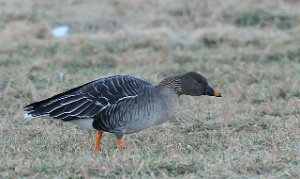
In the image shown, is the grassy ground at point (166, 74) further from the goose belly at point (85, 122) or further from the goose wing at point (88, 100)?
the goose wing at point (88, 100)

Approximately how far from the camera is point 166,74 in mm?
11836

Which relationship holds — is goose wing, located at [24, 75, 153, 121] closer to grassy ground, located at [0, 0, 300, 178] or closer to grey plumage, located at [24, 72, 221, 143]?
grey plumage, located at [24, 72, 221, 143]

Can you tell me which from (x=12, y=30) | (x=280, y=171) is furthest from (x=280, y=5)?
(x=280, y=171)

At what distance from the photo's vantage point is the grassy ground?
622 centimetres

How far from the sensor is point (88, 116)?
7.26m

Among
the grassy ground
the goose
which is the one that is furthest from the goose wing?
the grassy ground

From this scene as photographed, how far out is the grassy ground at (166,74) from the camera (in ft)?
20.4

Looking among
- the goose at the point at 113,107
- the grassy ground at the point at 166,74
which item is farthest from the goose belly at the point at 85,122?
the grassy ground at the point at 166,74

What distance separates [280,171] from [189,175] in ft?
2.46

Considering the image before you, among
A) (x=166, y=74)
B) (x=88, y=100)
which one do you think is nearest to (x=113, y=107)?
(x=88, y=100)

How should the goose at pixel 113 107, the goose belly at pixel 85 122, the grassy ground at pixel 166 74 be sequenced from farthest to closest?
the goose belly at pixel 85 122
the goose at pixel 113 107
the grassy ground at pixel 166 74

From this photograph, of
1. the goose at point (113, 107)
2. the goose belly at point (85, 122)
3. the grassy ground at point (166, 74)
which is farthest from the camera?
the goose belly at point (85, 122)

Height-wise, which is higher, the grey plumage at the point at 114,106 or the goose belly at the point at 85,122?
the grey plumage at the point at 114,106

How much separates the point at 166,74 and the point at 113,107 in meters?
4.67
